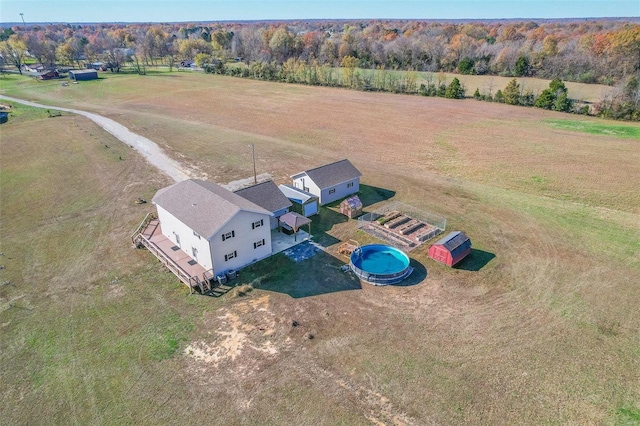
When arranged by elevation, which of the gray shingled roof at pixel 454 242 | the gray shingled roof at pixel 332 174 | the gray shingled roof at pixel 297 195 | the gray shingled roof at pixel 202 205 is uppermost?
the gray shingled roof at pixel 202 205

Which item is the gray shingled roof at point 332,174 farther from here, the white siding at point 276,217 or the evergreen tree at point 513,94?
the evergreen tree at point 513,94

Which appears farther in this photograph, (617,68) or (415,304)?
(617,68)

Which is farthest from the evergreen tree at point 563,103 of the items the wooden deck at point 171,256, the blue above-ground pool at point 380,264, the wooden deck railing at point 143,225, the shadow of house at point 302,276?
the wooden deck at point 171,256

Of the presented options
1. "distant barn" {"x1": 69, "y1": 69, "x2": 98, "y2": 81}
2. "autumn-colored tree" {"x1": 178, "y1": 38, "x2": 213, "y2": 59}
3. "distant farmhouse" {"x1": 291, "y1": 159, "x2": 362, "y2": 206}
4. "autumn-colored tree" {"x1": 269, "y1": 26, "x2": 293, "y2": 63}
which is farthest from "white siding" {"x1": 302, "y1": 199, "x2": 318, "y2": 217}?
"autumn-colored tree" {"x1": 178, "y1": 38, "x2": 213, "y2": 59}

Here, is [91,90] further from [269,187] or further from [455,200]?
[455,200]

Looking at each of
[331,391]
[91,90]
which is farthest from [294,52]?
[331,391]

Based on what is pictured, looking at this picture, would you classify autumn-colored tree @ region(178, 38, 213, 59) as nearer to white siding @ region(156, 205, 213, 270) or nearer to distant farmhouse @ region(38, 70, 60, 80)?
distant farmhouse @ region(38, 70, 60, 80)
